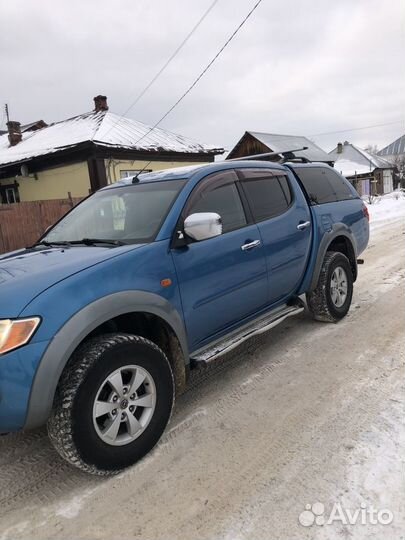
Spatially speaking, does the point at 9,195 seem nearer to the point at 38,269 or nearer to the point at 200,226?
the point at 38,269

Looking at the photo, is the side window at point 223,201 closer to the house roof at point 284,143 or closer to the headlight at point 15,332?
the headlight at point 15,332

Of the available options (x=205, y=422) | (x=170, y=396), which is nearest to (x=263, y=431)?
(x=205, y=422)

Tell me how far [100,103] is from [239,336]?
17969 mm

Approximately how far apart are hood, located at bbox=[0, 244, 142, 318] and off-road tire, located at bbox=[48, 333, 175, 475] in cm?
42

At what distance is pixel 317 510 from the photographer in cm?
211

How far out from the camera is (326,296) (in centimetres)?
451

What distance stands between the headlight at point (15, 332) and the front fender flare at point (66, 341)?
0.41 feet

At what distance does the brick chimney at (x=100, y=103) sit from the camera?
18672mm

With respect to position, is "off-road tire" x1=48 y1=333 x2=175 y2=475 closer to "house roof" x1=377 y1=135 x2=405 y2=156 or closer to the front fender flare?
the front fender flare

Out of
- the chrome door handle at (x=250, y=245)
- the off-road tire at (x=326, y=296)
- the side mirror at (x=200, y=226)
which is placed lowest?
the off-road tire at (x=326, y=296)

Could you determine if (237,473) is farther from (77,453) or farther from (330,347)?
(330,347)

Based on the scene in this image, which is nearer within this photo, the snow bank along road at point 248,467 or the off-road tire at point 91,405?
the snow bank along road at point 248,467

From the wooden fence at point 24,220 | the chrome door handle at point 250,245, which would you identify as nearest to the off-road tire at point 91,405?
the chrome door handle at point 250,245

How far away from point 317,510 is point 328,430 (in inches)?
28.1
